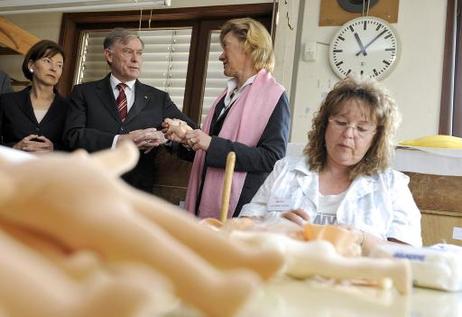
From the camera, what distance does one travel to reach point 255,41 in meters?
1.85

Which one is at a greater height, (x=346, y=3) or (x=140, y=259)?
(x=346, y=3)

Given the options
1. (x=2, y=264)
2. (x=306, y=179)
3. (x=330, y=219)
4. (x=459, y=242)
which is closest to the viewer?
(x=2, y=264)

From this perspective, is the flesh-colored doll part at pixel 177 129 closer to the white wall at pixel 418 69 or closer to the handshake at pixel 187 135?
the handshake at pixel 187 135

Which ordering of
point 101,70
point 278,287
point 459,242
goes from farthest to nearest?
point 101,70
point 459,242
point 278,287

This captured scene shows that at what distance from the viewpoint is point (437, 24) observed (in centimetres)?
318

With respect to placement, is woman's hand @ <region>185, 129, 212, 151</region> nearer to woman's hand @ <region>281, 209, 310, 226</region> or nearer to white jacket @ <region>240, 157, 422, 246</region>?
white jacket @ <region>240, 157, 422, 246</region>

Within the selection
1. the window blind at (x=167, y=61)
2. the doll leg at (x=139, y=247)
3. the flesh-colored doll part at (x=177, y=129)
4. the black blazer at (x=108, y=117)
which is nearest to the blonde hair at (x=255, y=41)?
the flesh-colored doll part at (x=177, y=129)

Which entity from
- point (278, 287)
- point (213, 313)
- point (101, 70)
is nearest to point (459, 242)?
point (278, 287)

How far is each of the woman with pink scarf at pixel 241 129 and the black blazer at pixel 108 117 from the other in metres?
0.27

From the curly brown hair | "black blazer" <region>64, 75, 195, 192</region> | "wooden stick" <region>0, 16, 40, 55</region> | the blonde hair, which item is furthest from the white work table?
"wooden stick" <region>0, 16, 40, 55</region>

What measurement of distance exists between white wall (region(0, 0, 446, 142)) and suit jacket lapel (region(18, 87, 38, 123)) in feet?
5.74

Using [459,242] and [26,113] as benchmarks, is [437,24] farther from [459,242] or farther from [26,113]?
[26,113]

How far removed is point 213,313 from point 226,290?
1 cm

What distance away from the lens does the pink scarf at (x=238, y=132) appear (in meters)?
1.70
